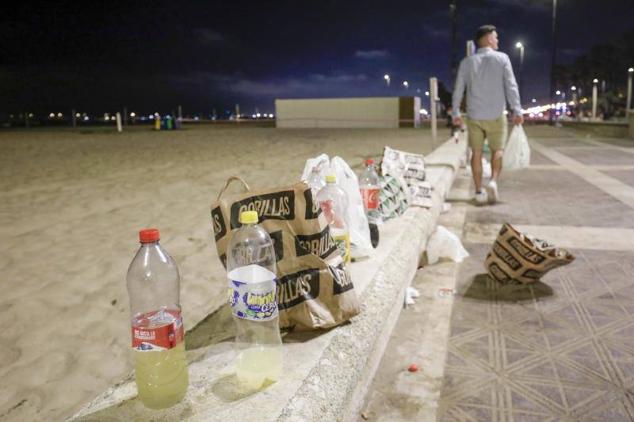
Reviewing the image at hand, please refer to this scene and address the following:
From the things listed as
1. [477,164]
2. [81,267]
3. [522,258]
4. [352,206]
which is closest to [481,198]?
[477,164]

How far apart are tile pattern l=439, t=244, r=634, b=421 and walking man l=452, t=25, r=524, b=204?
9.75 ft

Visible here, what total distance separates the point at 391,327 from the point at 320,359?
119cm

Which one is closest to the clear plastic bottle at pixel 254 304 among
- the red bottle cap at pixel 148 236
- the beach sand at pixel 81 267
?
the red bottle cap at pixel 148 236

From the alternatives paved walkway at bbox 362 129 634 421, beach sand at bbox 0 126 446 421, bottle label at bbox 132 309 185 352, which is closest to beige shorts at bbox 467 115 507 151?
paved walkway at bbox 362 129 634 421

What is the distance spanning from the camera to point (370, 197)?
4.06 m

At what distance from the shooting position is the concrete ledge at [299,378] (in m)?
1.76

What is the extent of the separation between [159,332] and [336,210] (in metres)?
1.52

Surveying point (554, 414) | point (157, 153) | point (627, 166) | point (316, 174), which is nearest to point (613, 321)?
point (554, 414)

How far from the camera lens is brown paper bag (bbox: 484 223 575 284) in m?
3.72

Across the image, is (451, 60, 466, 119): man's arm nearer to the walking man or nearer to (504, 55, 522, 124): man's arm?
the walking man

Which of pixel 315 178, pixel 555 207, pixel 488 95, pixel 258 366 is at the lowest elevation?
pixel 555 207

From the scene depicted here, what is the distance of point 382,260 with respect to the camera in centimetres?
324

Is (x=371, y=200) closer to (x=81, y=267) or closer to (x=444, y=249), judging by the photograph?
(x=444, y=249)

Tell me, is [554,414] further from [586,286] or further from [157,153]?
[157,153]
